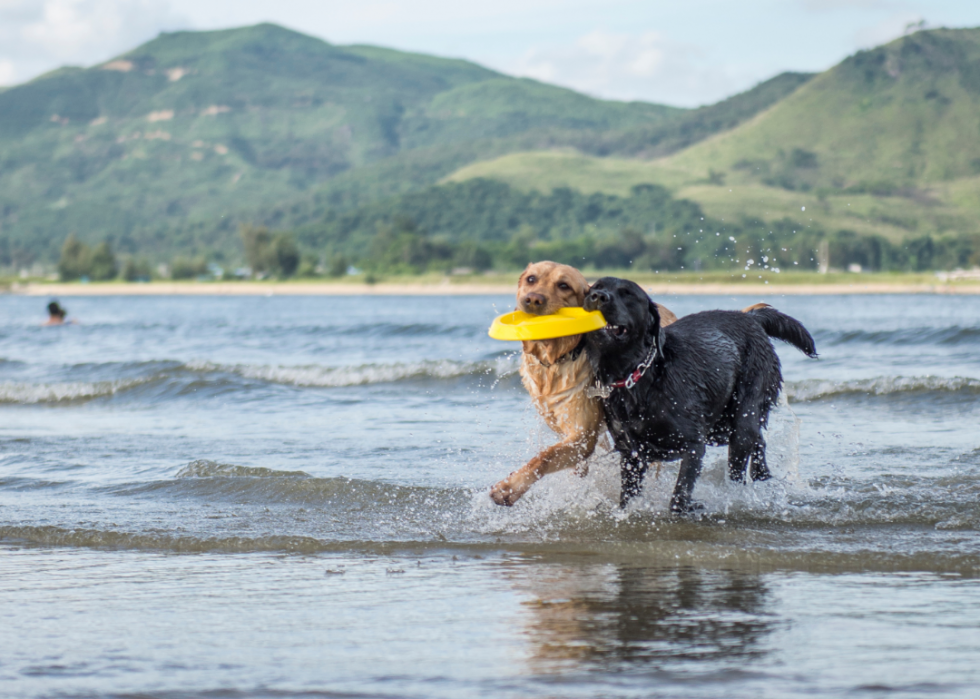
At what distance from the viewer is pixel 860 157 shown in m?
154

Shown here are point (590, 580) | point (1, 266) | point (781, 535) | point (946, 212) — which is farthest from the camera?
point (1, 266)

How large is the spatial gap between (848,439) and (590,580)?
5.23m

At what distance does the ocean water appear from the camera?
355 centimetres

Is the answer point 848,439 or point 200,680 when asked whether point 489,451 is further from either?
point 200,680

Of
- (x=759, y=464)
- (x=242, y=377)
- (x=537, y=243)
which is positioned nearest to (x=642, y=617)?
(x=759, y=464)

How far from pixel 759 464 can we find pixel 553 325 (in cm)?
229

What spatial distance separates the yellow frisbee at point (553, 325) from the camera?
204 inches

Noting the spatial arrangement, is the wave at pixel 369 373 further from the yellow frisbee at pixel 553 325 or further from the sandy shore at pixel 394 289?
the sandy shore at pixel 394 289

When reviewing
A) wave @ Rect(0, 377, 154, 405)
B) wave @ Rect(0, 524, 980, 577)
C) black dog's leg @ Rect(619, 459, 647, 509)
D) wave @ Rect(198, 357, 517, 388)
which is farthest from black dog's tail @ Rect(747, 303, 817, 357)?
wave @ Rect(0, 377, 154, 405)

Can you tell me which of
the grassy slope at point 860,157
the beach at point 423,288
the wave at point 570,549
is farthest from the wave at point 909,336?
the grassy slope at point 860,157

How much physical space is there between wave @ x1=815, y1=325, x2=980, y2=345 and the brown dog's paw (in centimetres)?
1577

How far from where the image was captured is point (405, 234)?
143 meters

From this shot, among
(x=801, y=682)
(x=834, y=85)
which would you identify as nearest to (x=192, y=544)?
(x=801, y=682)

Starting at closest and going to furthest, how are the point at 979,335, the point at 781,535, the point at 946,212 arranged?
the point at 781,535 → the point at 979,335 → the point at 946,212
